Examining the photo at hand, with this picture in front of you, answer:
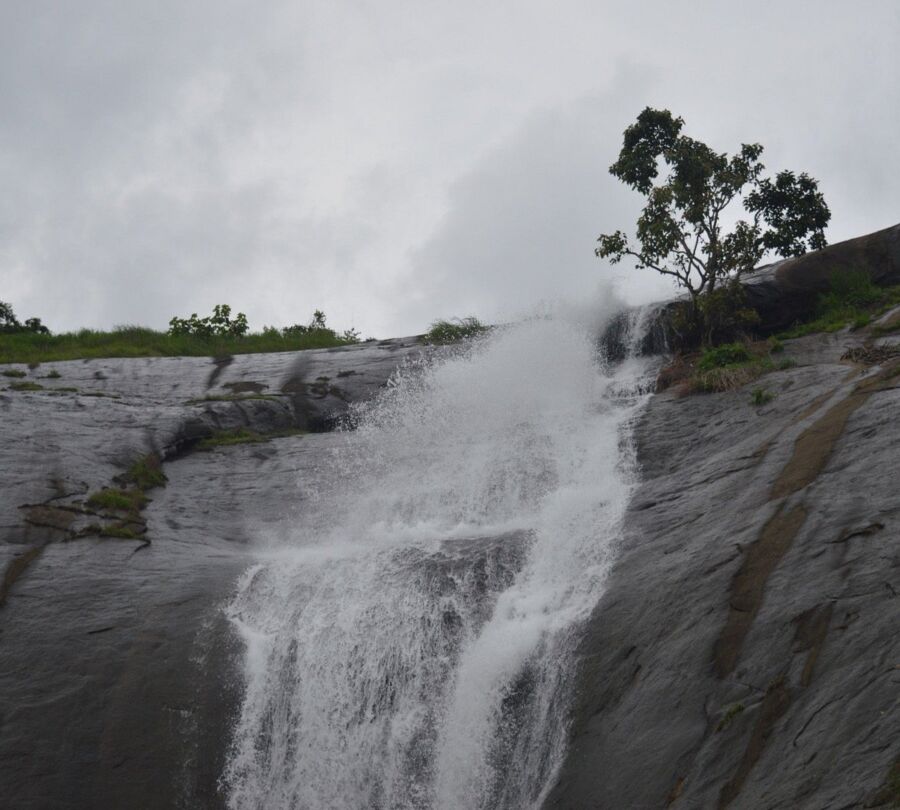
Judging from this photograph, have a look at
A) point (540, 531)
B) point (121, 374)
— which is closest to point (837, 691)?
point (540, 531)

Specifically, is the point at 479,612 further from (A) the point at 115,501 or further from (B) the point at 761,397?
(A) the point at 115,501

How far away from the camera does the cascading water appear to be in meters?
11.4

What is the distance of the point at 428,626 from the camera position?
42.2 feet

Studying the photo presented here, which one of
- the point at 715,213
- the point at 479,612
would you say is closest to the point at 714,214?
the point at 715,213

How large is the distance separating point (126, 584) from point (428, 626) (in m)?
4.75

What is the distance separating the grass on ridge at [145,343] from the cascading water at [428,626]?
14685mm

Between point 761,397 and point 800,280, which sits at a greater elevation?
point 800,280

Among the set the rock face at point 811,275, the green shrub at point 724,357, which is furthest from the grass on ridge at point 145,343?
the green shrub at point 724,357

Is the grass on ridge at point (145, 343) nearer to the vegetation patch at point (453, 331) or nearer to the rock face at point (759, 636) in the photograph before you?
the vegetation patch at point (453, 331)

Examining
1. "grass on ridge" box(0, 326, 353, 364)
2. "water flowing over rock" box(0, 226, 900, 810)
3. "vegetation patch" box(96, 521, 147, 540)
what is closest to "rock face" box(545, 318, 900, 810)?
"water flowing over rock" box(0, 226, 900, 810)

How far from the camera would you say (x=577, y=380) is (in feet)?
78.4

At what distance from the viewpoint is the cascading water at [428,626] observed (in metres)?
11.4

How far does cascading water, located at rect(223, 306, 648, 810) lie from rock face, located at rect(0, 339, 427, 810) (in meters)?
Result: 0.60

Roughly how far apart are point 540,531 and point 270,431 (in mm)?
9664
